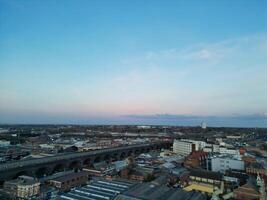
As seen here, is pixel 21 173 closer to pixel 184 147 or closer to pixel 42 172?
pixel 42 172

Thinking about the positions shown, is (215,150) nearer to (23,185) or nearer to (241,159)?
(241,159)

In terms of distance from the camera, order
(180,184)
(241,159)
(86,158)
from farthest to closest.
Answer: (86,158) < (241,159) < (180,184)

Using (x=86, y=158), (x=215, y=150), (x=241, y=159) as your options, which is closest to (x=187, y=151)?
(x=215, y=150)

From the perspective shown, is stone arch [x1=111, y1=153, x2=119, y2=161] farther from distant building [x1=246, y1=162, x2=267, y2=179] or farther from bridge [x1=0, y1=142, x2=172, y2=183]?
distant building [x1=246, y1=162, x2=267, y2=179]

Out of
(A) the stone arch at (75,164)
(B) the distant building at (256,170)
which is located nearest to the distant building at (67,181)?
(A) the stone arch at (75,164)

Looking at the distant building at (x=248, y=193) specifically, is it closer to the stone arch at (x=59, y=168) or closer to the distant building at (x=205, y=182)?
the distant building at (x=205, y=182)

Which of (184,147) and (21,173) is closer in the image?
(21,173)

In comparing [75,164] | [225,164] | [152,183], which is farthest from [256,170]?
[75,164]
